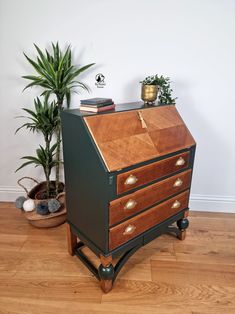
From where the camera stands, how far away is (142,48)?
198cm

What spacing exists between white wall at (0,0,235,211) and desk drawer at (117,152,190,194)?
0.69 m

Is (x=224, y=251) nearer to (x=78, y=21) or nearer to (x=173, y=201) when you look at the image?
(x=173, y=201)

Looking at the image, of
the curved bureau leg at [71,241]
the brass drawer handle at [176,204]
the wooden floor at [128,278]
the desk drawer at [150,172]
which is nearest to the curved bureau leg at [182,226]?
the wooden floor at [128,278]

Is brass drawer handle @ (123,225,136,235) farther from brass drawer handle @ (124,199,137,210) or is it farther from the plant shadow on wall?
the plant shadow on wall

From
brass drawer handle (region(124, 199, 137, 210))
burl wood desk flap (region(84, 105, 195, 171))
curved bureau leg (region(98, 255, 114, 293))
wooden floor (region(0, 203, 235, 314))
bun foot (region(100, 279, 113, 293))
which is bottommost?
wooden floor (region(0, 203, 235, 314))

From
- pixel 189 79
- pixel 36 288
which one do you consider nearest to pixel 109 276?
pixel 36 288

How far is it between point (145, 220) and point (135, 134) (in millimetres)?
566

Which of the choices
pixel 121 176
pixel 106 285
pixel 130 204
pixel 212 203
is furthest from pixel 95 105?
pixel 212 203

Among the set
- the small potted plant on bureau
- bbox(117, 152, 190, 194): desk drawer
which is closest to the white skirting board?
bbox(117, 152, 190, 194): desk drawer

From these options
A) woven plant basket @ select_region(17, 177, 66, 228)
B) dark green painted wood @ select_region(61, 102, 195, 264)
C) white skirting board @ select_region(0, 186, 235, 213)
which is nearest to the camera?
dark green painted wood @ select_region(61, 102, 195, 264)

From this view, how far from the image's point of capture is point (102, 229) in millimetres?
1345

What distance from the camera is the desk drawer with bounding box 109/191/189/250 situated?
1389mm

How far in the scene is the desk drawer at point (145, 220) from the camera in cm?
139

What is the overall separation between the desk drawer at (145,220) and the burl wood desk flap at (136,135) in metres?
0.38
